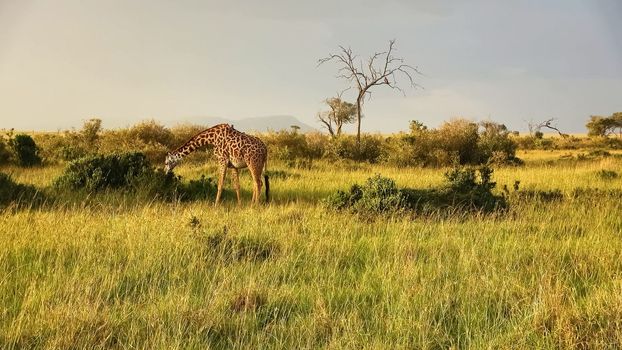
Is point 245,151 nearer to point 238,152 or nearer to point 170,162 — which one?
point 238,152

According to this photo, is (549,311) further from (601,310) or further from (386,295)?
(386,295)

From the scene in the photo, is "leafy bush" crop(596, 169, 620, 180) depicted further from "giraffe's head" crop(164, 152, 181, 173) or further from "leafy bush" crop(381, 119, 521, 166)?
"giraffe's head" crop(164, 152, 181, 173)

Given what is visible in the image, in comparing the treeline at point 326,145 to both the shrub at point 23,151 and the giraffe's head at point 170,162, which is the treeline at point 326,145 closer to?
the shrub at point 23,151

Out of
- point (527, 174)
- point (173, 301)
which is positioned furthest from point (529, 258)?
point (527, 174)

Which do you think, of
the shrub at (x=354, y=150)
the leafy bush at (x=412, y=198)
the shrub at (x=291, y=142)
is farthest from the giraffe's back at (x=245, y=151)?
the shrub at (x=291, y=142)

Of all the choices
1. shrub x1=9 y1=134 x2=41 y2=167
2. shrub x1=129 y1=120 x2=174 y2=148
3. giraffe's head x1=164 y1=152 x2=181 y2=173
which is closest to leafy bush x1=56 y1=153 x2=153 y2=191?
giraffe's head x1=164 y1=152 x2=181 y2=173

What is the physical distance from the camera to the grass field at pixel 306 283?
434 cm

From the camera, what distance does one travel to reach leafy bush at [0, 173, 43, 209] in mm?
10789

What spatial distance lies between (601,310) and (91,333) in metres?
4.19

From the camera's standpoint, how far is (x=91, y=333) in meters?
4.25

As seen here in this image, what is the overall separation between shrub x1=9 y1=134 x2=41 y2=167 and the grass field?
12.7 meters

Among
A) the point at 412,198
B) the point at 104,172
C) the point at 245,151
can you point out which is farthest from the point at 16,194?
the point at 412,198

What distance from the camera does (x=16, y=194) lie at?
11242 mm

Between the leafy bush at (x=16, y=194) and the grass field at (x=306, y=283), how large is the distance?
6.33 ft
